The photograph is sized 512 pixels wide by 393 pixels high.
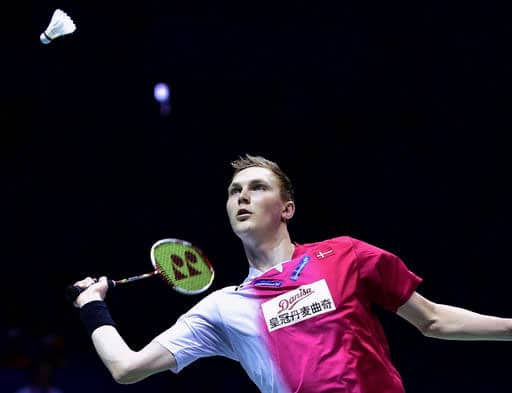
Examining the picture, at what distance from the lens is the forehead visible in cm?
311

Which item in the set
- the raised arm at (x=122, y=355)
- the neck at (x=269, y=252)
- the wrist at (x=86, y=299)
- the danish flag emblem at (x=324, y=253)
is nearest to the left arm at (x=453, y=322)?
the danish flag emblem at (x=324, y=253)

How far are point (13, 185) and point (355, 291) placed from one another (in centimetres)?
520

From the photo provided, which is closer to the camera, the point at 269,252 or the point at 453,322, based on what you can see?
the point at 453,322

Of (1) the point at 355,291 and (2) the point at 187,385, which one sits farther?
(2) the point at 187,385

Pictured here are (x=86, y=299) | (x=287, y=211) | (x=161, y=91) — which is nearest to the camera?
(x=86, y=299)

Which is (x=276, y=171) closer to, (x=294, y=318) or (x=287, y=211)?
(x=287, y=211)

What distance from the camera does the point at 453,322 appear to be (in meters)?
2.74

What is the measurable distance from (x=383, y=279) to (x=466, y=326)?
37 centimetres

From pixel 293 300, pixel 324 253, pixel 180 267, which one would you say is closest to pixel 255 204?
pixel 324 253

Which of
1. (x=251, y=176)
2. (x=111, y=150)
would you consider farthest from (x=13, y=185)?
(x=251, y=176)

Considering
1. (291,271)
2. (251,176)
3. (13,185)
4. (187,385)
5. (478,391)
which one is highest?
(13,185)

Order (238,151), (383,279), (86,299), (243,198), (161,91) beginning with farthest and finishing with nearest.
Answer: (238,151) → (161,91) → (243,198) → (86,299) → (383,279)

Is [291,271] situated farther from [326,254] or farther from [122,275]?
[122,275]

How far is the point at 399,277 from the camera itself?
2.78 metres
